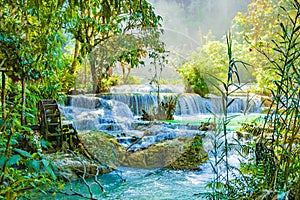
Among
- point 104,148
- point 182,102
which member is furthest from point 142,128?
point 182,102

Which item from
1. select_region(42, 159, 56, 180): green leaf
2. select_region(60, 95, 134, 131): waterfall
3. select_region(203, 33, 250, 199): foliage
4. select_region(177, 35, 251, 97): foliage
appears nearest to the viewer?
select_region(42, 159, 56, 180): green leaf

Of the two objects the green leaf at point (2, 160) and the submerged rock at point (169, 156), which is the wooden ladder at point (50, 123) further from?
the green leaf at point (2, 160)

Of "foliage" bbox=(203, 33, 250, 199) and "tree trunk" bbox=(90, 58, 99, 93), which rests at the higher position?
"tree trunk" bbox=(90, 58, 99, 93)

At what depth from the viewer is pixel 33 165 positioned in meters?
0.94

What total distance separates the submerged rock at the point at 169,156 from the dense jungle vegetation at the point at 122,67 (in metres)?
0.83

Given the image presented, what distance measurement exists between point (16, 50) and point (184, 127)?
358 centimetres

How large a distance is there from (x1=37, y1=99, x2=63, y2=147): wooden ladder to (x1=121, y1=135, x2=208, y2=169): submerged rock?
97 cm

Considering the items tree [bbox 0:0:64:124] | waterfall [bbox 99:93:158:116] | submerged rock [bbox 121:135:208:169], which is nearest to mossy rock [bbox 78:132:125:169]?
submerged rock [bbox 121:135:208:169]

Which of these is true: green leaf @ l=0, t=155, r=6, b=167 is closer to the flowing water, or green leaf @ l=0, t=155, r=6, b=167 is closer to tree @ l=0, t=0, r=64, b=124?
tree @ l=0, t=0, r=64, b=124

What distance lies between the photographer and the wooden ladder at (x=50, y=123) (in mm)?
3861

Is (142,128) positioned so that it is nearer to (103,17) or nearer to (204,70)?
(204,70)

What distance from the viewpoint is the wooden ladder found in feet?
12.7

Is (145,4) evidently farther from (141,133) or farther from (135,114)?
(135,114)

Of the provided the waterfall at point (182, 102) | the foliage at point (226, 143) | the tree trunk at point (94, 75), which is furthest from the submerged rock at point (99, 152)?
the foliage at point (226, 143)
